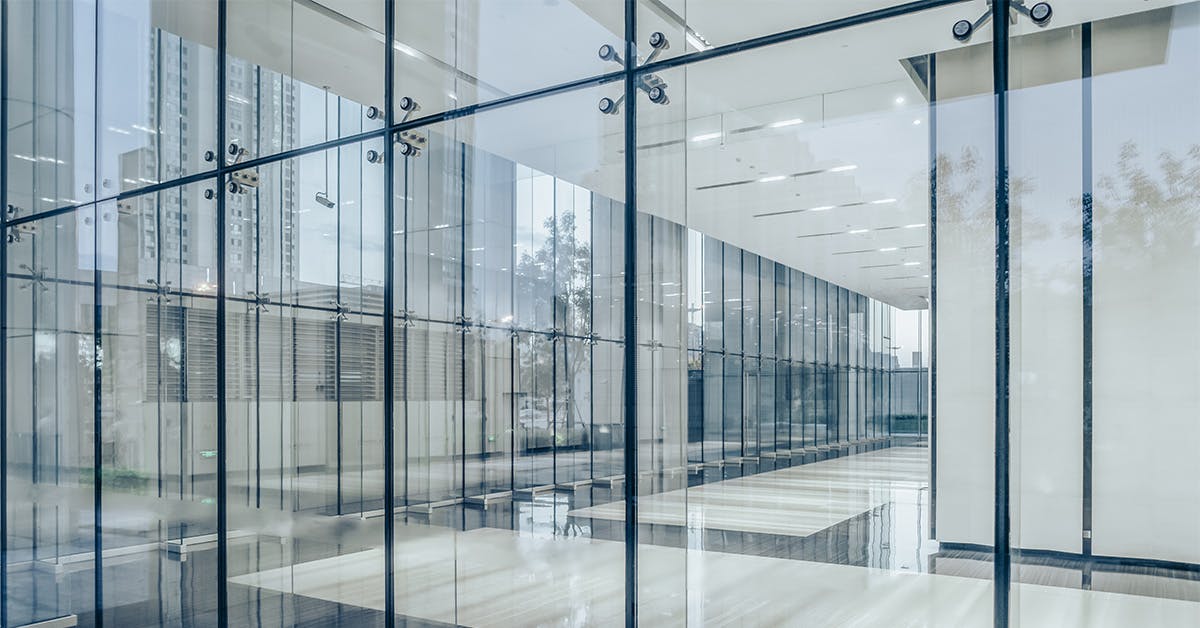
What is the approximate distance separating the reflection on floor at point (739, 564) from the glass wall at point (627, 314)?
0.02 m

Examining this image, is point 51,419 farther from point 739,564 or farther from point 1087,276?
point 1087,276

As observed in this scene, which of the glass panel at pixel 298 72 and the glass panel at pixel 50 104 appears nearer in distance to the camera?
the glass panel at pixel 298 72

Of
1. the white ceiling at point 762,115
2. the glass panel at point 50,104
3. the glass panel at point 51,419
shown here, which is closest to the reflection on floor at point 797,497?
the white ceiling at point 762,115

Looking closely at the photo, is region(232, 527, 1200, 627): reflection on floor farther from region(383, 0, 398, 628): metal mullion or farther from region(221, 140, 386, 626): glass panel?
region(383, 0, 398, 628): metal mullion

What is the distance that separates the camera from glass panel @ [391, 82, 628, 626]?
5.02m

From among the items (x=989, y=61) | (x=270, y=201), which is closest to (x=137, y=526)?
(x=270, y=201)

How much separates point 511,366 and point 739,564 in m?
1.78

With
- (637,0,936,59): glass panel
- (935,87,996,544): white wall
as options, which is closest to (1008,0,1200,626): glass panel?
(935,87,996,544): white wall

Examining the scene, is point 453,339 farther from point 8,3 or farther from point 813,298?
point 8,3

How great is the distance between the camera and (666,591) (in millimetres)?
4711

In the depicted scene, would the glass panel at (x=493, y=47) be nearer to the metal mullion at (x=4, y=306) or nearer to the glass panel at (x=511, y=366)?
the glass panel at (x=511, y=366)

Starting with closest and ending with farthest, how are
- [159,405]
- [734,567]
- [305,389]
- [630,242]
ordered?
1. [734,567]
2. [630,242]
3. [305,389]
4. [159,405]

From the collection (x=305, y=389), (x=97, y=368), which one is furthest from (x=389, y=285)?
(x=97, y=368)

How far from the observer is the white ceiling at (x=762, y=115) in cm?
420
